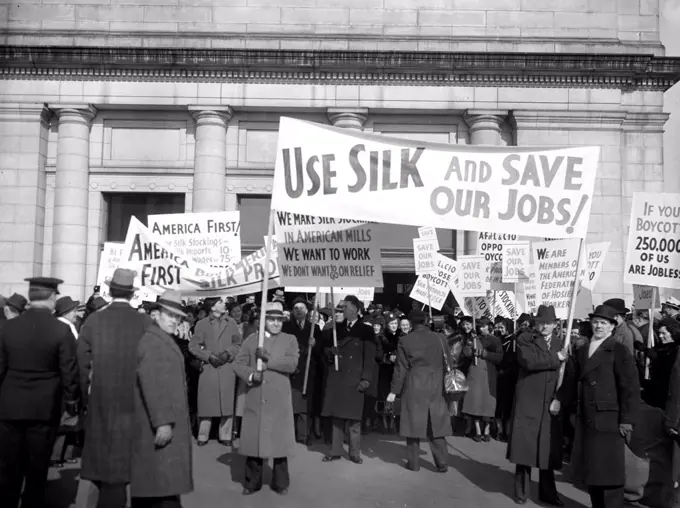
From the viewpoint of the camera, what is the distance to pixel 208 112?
70.0ft

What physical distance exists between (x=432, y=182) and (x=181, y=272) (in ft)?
15.4

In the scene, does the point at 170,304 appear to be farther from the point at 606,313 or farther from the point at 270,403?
the point at 606,313

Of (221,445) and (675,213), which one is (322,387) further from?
(675,213)

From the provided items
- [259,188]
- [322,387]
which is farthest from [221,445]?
[259,188]

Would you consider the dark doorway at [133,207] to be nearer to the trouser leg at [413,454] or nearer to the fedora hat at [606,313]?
the trouser leg at [413,454]

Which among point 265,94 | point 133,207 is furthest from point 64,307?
point 133,207

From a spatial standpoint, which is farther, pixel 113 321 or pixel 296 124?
pixel 296 124

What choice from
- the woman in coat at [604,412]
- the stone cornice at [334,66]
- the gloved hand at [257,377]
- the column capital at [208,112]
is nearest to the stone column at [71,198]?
the stone cornice at [334,66]

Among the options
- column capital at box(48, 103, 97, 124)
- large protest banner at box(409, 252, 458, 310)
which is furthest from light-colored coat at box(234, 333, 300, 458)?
column capital at box(48, 103, 97, 124)

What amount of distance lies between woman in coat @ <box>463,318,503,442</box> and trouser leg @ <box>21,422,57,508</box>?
7.31m

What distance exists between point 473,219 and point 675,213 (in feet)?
14.7

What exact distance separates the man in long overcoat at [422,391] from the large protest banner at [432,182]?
2041mm

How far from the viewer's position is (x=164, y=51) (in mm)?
20938

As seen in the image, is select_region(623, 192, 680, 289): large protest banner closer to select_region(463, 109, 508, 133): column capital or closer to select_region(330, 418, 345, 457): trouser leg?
select_region(330, 418, 345, 457): trouser leg
